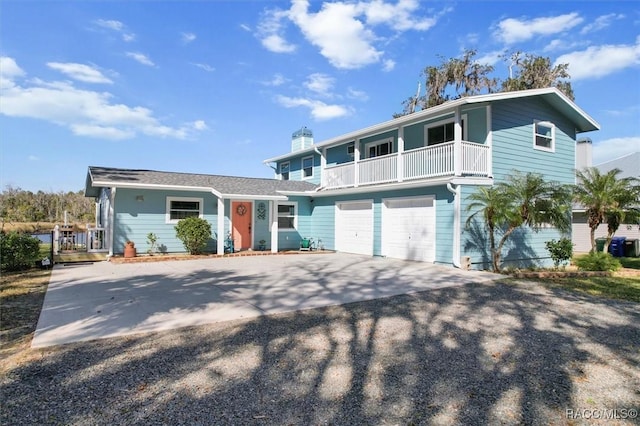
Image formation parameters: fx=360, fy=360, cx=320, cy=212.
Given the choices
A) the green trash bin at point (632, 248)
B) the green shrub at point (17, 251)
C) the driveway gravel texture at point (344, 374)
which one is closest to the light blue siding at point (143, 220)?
the green shrub at point (17, 251)

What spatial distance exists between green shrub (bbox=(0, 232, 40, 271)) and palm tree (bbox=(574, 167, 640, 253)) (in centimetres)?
1717

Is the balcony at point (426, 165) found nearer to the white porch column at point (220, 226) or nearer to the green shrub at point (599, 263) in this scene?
the green shrub at point (599, 263)

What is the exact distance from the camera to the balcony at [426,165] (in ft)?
36.9

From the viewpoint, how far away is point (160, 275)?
31.6 ft

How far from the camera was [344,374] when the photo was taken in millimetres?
3629

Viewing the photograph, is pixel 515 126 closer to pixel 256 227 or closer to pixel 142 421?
pixel 256 227

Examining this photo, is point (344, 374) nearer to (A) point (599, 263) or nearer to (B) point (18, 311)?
(B) point (18, 311)

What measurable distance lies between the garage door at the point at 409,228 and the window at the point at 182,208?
7.77 m

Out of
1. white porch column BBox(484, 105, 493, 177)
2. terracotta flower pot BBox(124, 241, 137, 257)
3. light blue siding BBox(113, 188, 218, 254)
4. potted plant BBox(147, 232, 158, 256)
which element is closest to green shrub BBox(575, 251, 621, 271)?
white porch column BBox(484, 105, 493, 177)

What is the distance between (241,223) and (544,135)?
1278 cm

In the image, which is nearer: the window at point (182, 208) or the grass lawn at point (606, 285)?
the grass lawn at point (606, 285)

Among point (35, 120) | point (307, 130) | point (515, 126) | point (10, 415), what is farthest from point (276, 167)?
point (10, 415)

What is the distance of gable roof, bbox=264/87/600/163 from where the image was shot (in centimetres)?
1117

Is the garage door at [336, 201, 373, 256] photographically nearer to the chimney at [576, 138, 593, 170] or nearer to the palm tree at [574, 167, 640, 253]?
the palm tree at [574, 167, 640, 253]
